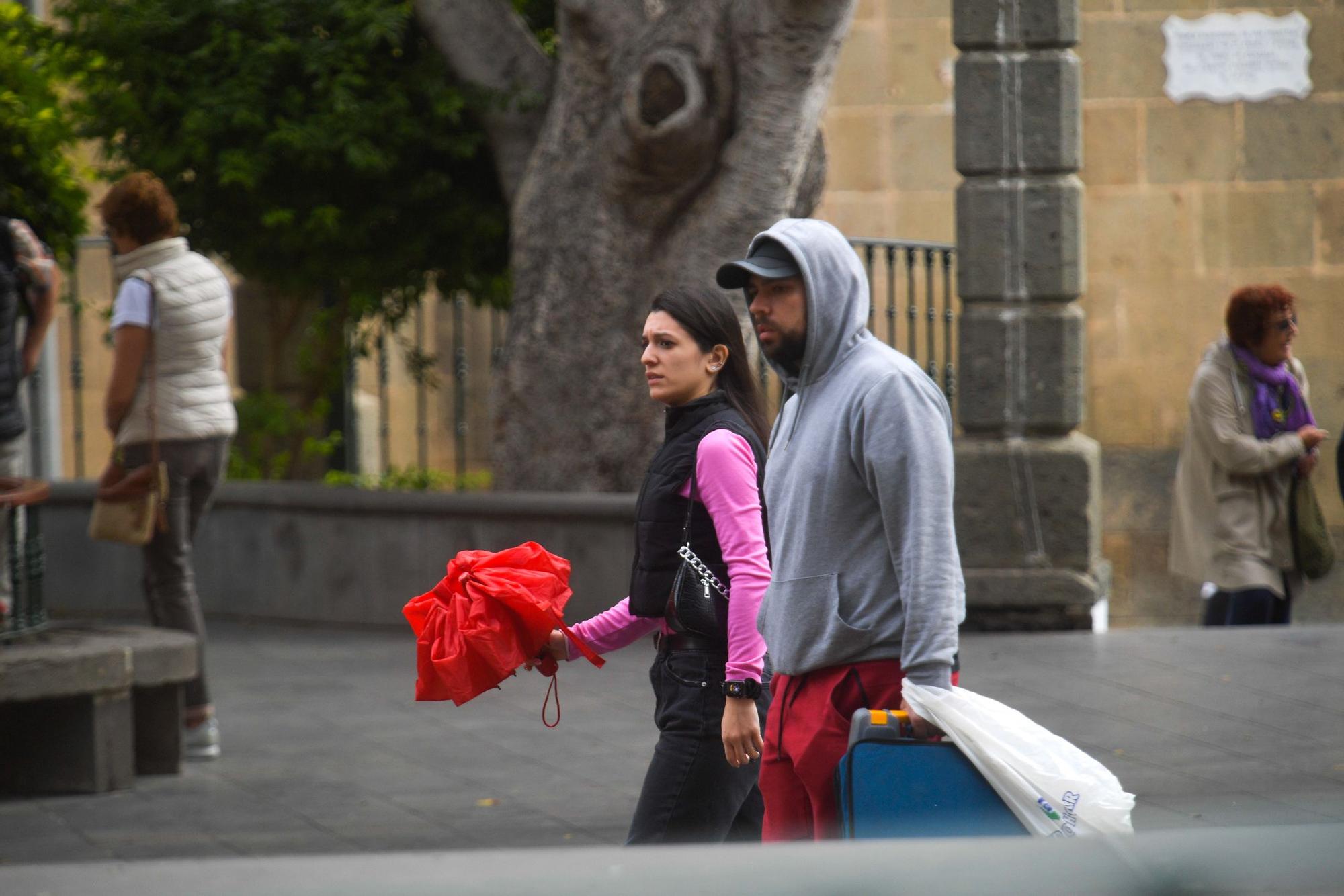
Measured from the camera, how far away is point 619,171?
848 cm

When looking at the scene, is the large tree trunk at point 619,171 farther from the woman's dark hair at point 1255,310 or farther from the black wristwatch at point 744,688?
the black wristwatch at point 744,688

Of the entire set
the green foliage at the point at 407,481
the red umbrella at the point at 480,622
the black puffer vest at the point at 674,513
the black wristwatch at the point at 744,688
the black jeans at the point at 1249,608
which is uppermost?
the black puffer vest at the point at 674,513

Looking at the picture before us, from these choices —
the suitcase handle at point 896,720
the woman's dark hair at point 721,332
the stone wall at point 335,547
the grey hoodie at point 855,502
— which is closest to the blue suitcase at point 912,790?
the suitcase handle at point 896,720

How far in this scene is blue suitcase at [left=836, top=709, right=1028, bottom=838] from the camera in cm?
278

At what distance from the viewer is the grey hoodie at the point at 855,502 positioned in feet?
9.75

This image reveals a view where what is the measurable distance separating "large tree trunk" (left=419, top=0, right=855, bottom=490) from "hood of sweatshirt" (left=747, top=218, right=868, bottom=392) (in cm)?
502

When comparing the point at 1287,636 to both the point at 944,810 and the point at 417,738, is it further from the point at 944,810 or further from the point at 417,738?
the point at 944,810

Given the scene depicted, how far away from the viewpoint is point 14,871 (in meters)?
1.07

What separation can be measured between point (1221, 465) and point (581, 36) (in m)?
3.68

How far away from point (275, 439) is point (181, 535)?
5.08 meters

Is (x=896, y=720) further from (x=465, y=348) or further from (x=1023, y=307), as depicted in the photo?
(x=465, y=348)

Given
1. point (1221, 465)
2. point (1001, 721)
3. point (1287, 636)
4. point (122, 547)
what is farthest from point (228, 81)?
point (1001, 721)

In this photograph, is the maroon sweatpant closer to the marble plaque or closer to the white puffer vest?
the white puffer vest

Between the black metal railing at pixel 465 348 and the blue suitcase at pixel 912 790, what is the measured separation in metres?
4.08
